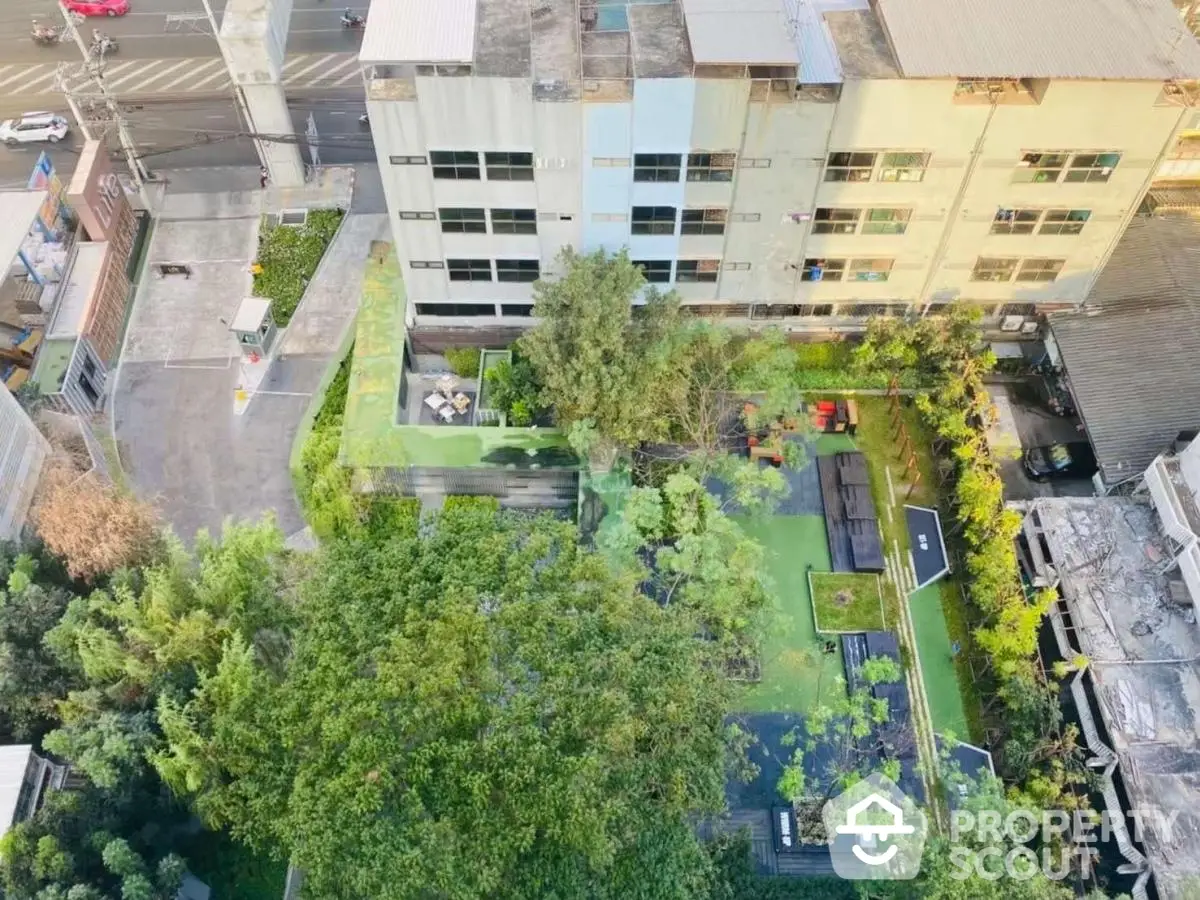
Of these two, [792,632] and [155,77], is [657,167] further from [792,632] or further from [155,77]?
[155,77]

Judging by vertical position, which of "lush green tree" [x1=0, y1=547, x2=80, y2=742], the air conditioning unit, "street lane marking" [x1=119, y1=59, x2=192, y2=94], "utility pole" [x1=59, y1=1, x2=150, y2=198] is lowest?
"lush green tree" [x1=0, y1=547, x2=80, y2=742]

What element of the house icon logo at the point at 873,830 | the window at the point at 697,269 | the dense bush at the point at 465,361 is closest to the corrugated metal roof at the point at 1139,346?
the window at the point at 697,269

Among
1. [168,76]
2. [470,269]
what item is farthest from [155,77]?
[470,269]

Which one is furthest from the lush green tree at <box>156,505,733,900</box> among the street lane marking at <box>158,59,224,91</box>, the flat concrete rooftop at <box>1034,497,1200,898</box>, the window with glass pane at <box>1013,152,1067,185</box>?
the street lane marking at <box>158,59,224,91</box>

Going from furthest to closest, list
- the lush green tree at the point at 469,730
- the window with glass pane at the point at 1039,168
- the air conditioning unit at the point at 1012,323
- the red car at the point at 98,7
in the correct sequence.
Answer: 1. the red car at the point at 98,7
2. the air conditioning unit at the point at 1012,323
3. the window with glass pane at the point at 1039,168
4. the lush green tree at the point at 469,730

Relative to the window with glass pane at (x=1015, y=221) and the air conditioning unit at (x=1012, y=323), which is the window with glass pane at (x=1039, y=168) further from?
the air conditioning unit at (x=1012, y=323)

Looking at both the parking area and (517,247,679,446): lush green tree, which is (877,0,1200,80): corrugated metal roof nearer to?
(517,247,679,446): lush green tree
